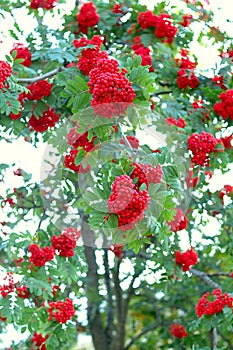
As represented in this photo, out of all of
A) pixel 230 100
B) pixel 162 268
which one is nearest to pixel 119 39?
pixel 230 100

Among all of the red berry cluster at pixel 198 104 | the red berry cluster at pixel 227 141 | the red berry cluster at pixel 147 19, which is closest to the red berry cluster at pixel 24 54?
the red berry cluster at pixel 147 19

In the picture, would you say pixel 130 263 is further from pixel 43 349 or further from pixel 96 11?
pixel 96 11

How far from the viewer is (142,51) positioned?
443 cm

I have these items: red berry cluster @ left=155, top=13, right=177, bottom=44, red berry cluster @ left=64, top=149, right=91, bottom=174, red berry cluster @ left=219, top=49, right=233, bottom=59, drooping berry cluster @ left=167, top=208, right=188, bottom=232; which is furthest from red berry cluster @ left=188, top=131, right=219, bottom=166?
red berry cluster @ left=155, top=13, right=177, bottom=44

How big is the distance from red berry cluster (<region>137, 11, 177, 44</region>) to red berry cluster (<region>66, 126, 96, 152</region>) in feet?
5.02

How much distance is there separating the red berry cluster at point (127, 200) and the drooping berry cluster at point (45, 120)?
1965mm

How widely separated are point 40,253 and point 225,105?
1616 mm

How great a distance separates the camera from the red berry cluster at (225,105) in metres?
3.99

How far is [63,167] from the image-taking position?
3816 mm

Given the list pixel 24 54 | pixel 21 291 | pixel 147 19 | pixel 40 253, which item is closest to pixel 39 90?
pixel 24 54

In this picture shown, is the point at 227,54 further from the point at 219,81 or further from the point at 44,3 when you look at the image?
the point at 44,3

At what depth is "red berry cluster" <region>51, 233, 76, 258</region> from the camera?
11.8 ft

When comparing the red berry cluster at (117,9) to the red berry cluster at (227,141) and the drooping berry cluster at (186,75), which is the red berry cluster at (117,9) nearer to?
→ the drooping berry cluster at (186,75)

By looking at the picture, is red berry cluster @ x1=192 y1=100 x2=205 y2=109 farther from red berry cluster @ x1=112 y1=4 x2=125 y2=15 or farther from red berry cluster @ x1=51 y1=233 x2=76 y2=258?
red berry cluster @ x1=51 y1=233 x2=76 y2=258
